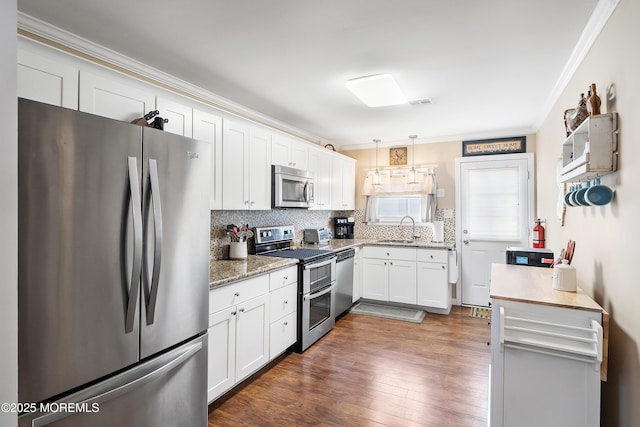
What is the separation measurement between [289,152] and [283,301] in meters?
1.63

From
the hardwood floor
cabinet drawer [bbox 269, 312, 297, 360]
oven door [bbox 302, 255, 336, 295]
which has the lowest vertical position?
the hardwood floor

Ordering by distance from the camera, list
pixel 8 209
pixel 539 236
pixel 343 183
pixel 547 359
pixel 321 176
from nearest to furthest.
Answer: pixel 8 209, pixel 547 359, pixel 539 236, pixel 321 176, pixel 343 183

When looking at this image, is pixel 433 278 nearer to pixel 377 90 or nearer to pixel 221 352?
pixel 377 90

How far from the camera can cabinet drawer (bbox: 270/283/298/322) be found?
282 cm

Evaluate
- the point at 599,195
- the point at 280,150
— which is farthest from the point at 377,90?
the point at 599,195

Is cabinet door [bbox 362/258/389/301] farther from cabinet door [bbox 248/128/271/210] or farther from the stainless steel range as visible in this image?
cabinet door [bbox 248/128/271/210]

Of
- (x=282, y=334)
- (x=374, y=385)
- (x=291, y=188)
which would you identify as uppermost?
(x=291, y=188)

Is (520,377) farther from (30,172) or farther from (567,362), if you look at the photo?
(30,172)

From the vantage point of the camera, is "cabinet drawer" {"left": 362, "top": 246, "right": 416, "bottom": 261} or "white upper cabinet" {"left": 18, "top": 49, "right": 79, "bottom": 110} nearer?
"white upper cabinet" {"left": 18, "top": 49, "right": 79, "bottom": 110}

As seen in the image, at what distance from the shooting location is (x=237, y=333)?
2398 millimetres

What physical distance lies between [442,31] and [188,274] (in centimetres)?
207

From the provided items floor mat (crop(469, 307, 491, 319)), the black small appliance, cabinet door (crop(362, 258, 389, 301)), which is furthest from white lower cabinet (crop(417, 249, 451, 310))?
the black small appliance

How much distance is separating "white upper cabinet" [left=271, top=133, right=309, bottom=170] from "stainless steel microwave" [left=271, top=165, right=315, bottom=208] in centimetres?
9

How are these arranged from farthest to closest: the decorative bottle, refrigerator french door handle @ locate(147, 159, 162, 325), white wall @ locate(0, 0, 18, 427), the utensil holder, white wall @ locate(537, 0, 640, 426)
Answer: the utensil holder → the decorative bottle → refrigerator french door handle @ locate(147, 159, 162, 325) → white wall @ locate(537, 0, 640, 426) → white wall @ locate(0, 0, 18, 427)
